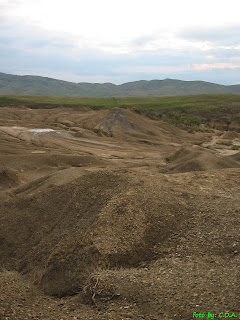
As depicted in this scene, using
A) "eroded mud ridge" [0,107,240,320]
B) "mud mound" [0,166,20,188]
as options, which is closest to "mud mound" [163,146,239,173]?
"eroded mud ridge" [0,107,240,320]

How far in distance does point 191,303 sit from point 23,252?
17.0 ft

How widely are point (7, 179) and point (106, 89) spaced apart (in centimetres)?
18377

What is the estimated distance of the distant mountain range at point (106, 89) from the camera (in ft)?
547

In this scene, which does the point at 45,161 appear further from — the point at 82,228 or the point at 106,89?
the point at 106,89

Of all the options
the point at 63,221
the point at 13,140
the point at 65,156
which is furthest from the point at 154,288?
the point at 13,140

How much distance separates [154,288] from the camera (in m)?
5.64

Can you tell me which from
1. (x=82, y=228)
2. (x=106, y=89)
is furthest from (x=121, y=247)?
(x=106, y=89)

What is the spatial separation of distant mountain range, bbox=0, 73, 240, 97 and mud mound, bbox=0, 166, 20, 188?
14715cm

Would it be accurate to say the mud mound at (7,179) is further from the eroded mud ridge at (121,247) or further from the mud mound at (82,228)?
the mud mound at (82,228)

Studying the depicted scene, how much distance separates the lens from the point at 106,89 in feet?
644

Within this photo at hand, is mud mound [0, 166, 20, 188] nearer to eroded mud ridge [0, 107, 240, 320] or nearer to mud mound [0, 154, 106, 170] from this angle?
mud mound [0, 154, 106, 170]

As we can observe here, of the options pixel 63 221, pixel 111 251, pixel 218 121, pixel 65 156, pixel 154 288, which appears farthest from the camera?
pixel 218 121

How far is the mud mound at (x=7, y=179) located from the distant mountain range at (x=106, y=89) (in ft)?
483

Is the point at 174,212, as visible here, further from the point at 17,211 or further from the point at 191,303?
the point at 17,211
